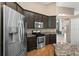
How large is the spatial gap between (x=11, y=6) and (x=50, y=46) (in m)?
0.83

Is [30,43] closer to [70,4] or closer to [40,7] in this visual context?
[40,7]

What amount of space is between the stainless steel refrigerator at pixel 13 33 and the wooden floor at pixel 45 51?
0.46 ft

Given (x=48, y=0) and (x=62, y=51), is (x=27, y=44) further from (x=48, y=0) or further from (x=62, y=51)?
(x=48, y=0)

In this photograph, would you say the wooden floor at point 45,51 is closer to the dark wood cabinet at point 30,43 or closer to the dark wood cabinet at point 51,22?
the dark wood cabinet at point 30,43

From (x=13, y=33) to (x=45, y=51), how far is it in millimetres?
551

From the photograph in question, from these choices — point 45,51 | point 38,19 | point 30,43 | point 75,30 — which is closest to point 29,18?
point 38,19

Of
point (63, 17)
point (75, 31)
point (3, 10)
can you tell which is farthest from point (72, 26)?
point (3, 10)

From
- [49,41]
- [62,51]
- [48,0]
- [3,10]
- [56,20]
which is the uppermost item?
[48,0]

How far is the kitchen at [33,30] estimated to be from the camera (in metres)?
1.54

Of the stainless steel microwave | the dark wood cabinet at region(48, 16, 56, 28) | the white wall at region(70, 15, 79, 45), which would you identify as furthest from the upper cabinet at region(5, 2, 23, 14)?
the white wall at region(70, 15, 79, 45)

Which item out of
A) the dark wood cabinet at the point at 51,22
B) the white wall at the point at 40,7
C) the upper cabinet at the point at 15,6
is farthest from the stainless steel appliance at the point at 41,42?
the upper cabinet at the point at 15,6

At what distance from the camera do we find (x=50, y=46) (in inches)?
66.9

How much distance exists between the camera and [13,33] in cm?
151

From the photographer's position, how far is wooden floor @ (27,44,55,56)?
1.59m
